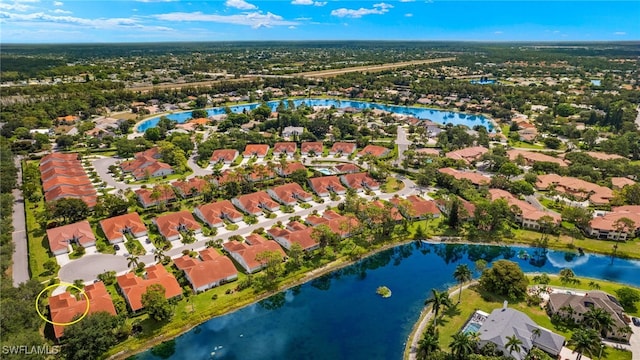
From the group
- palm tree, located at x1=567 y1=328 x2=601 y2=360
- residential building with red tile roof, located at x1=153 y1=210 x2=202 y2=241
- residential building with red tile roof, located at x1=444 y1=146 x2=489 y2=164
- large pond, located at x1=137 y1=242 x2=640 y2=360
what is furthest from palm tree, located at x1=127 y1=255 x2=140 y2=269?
residential building with red tile roof, located at x1=444 y1=146 x2=489 y2=164

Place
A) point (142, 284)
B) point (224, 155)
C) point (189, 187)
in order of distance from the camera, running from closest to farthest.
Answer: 1. point (142, 284)
2. point (189, 187)
3. point (224, 155)

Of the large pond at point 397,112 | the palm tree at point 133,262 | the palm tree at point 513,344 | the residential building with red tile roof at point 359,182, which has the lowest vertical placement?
the palm tree at point 133,262

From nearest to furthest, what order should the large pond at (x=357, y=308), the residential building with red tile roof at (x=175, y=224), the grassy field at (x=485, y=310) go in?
1. the grassy field at (x=485, y=310)
2. the large pond at (x=357, y=308)
3. the residential building with red tile roof at (x=175, y=224)

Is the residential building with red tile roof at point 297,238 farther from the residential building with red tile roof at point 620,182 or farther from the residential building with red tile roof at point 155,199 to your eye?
the residential building with red tile roof at point 620,182

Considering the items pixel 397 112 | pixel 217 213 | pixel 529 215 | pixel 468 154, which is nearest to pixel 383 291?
pixel 217 213

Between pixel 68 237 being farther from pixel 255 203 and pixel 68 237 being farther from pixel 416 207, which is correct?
pixel 416 207

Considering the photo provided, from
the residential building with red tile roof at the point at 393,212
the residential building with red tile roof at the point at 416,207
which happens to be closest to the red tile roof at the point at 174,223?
the residential building with red tile roof at the point at 393,212
